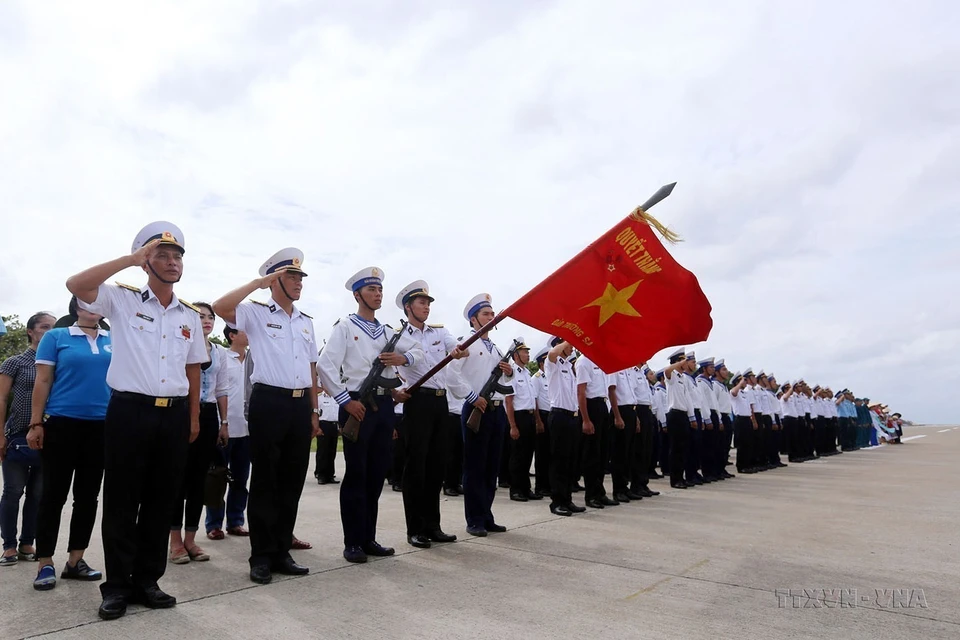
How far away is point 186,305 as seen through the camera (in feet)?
14.3

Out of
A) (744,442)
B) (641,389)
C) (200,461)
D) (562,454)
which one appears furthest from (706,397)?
(200,461)

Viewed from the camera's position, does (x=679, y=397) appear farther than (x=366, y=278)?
Yes

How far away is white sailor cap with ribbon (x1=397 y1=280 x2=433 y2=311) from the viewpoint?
242 inches

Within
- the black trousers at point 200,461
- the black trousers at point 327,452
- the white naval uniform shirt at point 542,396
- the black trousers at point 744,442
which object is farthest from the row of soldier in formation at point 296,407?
the black trousers at point 744,442

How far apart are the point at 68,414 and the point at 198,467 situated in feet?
3.98

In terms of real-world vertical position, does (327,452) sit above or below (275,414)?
below

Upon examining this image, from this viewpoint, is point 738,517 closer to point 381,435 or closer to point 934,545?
point 934,545

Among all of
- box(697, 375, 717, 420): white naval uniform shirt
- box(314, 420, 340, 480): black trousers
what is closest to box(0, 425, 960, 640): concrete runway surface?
box(314, 420, 340, 480): black trousers

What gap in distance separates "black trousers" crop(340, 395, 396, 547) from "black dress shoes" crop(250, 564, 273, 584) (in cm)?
75

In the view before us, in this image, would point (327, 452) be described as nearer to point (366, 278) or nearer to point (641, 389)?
point (641, 389)

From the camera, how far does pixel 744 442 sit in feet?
47.8

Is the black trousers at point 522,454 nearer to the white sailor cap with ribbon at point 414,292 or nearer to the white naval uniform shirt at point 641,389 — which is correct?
the white naval uniform shirt at point 641,389

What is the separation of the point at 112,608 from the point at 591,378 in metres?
5.81

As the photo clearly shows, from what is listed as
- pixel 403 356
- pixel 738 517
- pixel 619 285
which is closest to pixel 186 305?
pixel 403 356
